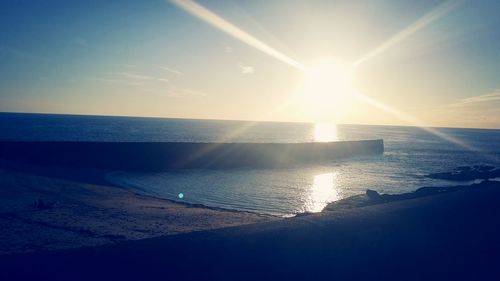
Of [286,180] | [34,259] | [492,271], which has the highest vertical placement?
[34,259]

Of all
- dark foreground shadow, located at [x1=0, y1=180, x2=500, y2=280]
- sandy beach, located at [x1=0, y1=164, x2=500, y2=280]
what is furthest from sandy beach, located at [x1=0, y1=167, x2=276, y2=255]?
dark foreground shadow, located at [x1=0, y1=180, x2=500, y2=280]

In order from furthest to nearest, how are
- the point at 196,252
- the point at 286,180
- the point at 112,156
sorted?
the point at 112,156 → the point at 286,180 → the point at 196,252

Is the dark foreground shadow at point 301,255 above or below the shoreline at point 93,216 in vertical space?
above

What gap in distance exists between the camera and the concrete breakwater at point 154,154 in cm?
3366

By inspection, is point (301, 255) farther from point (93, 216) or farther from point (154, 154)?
point (154, 154)

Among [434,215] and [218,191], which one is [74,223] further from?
[218,191]

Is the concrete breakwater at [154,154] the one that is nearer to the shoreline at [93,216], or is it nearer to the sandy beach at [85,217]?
the shoreline at [93,216]

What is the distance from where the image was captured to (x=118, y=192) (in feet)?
68.9

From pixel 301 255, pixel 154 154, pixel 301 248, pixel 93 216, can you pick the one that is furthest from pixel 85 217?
pixel 154 154

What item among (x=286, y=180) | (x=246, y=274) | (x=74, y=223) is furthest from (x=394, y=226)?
(x=286, y=180)

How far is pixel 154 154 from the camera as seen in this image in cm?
3978

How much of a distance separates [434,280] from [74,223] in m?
10.9

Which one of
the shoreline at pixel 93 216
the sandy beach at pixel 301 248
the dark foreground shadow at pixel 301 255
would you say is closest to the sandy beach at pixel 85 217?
the shoreline at pixel 93 216

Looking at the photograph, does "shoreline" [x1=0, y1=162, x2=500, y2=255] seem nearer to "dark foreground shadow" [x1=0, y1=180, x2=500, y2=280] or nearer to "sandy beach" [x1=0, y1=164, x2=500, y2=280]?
"sandy beach" [x1=0, y1=164, x2=500, y2=280]
